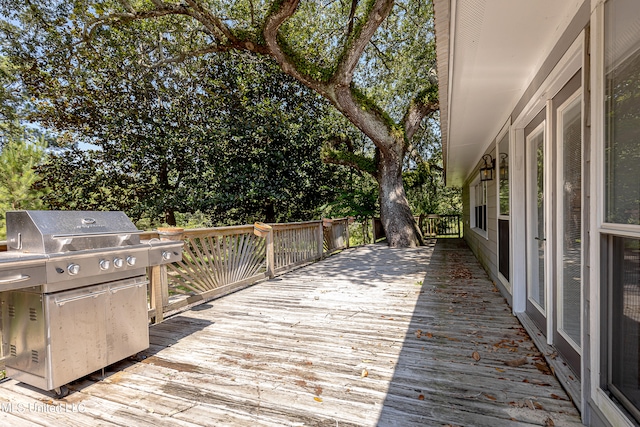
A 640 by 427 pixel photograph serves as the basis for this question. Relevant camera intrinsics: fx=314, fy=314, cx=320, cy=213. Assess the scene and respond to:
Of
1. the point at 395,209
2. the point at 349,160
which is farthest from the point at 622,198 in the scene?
the point at 349,160

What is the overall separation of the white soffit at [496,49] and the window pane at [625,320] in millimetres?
1444

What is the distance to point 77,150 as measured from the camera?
404 inches

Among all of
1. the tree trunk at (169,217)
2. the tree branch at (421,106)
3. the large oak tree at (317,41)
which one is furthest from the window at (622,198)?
the tree trunk at (169,217)

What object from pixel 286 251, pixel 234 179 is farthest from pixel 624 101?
pixel 234 179

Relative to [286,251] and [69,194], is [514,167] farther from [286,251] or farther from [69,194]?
[69,194]

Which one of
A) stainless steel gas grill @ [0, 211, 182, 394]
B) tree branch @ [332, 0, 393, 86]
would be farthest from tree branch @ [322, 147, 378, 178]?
stainless steel gas grill @ [0, 211, 182, 394]

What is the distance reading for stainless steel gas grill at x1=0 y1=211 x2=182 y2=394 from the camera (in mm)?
1932

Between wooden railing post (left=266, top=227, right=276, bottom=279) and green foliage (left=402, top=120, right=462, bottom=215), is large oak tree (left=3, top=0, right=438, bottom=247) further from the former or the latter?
wooden railing post (left=266, top=227, right=276, bottom=279)

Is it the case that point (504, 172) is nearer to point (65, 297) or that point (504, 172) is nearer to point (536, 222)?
point (536, 222)

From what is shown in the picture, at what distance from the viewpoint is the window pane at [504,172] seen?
404 centimetres

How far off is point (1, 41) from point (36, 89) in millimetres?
1326

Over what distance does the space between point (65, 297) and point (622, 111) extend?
3136 millimetres

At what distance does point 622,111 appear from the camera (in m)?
1.31

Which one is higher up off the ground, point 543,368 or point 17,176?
point 17,176
